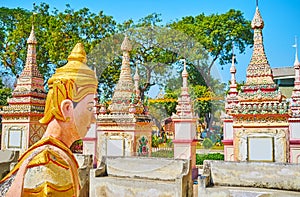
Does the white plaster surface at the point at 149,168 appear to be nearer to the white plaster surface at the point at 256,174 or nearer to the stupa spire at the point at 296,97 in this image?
the white plaster surface at the point at 256,174

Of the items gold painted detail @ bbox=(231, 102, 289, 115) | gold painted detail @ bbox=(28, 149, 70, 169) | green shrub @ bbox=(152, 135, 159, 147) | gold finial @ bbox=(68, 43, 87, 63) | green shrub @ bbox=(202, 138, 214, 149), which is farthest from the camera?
green shrub @ bbox=(202, 138, 214, 149)

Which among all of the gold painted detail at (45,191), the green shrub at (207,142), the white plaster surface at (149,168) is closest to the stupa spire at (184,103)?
the green shrub at (207,142)

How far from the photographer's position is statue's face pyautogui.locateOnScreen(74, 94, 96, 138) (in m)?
4.17

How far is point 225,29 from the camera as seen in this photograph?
31375 mm

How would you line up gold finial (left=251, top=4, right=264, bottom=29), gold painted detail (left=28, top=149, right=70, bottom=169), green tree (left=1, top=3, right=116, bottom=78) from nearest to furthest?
1. gold painted detail (left=28, top=149, right=70, bottom=169)
2. gold finial (left=251, top=4, right=264, bottom=29)
3. green tree (left=1, top=3, right=116, bottom=78)

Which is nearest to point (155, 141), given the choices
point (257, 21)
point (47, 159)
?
point (257, 21)

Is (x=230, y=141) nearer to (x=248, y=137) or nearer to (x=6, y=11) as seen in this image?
(x=248, y=137)

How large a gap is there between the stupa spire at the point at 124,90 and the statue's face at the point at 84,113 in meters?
A: 10.0

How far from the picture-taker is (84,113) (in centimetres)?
423

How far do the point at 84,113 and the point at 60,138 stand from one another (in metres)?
0.41

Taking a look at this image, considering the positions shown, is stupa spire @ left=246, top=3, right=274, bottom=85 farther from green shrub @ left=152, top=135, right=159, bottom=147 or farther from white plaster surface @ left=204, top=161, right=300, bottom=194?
green shrub @ left=152, top=135, right=159, bottom=147

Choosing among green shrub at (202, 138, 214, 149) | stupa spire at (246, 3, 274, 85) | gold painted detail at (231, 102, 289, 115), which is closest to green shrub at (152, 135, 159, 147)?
green shrub at (202, 138, 214, 149)

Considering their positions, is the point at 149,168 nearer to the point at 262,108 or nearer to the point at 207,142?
the point at 262,108

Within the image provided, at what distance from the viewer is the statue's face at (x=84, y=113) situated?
4.17m
